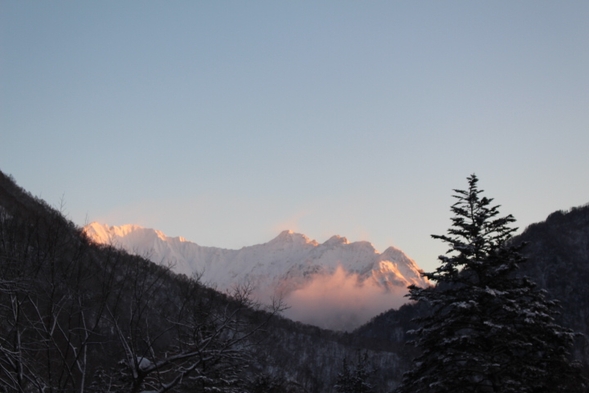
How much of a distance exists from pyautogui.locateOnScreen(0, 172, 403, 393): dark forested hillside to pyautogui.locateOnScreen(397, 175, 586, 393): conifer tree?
18.4 feet

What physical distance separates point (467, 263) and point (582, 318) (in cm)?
15438

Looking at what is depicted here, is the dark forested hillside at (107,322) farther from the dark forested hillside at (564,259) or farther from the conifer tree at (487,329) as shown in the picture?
the dark forested hillside at (564,259)

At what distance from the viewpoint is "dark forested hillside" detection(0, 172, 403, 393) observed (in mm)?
8742

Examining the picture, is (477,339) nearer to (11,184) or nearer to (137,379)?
(137,379)

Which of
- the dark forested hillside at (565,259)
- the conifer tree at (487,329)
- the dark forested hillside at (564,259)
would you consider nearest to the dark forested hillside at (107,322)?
the conifer tree at (487,329)

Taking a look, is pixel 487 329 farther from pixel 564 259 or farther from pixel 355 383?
pixel 564 259

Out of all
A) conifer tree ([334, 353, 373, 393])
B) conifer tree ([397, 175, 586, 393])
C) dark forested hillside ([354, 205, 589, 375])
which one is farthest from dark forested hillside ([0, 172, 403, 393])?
dark forested hillside ([354, 205, 589, 375])

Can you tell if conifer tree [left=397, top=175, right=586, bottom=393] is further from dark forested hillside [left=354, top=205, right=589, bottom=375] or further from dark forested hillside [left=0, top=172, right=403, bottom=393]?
dark forested hillside [left=354, top=205, right=589, bottom=375]

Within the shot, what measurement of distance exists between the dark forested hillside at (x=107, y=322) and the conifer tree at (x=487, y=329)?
5607 mm

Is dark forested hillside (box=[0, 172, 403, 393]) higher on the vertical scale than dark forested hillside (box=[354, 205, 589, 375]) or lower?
lower

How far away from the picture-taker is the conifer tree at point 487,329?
1577cm

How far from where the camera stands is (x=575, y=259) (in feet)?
562

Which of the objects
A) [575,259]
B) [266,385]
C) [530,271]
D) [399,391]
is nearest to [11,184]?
[266,385]

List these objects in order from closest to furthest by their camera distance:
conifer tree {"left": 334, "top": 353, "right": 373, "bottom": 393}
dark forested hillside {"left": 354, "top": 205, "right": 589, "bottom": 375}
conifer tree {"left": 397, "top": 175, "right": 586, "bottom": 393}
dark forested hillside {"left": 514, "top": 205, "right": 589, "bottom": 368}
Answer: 1. conifer tree {"left": 397, "top": 175, "right": 586, "bottom": 393}
2. conifer tree {"left": 334, "top": 353, "right": 373, "bottom": 393}
3. dark forested hillside {"left": 354, "top": 205, "right": 589, "bottom": 375}
4. dark forested hillside {"left": 514, "top": 205, "right": 589, "bottom": 368}
